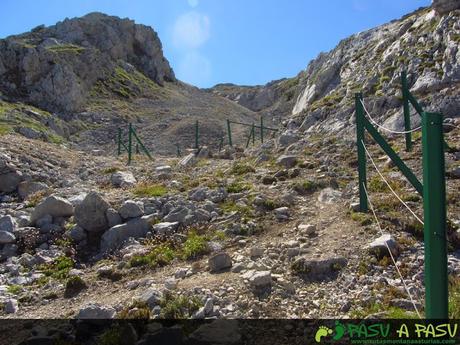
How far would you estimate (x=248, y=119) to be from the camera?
68375 mm

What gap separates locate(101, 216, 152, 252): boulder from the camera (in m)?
10.9

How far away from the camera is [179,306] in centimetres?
700

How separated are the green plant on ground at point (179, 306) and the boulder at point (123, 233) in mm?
3914

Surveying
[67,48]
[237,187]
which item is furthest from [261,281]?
[67,48]

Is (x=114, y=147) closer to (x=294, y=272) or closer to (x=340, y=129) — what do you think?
(x=340, y=129)

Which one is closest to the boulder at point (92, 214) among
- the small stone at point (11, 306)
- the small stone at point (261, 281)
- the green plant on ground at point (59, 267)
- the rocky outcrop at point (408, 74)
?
the green plant on ground at point (59, 267)

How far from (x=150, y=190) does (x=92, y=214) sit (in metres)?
2.78

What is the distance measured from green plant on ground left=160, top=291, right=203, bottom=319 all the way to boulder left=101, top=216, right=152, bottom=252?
3914mm

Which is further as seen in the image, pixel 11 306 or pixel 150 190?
pixel 150 190

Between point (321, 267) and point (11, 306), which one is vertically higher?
point (321, 267)

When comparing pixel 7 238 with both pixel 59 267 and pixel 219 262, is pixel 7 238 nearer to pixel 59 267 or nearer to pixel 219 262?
pixel 59 267

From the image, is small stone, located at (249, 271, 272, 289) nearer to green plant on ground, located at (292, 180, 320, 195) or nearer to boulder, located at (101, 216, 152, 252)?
boulder, located at (101, 216, 152, 252)

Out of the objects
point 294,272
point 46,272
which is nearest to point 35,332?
point 46,272

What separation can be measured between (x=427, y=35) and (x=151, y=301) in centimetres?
2030
